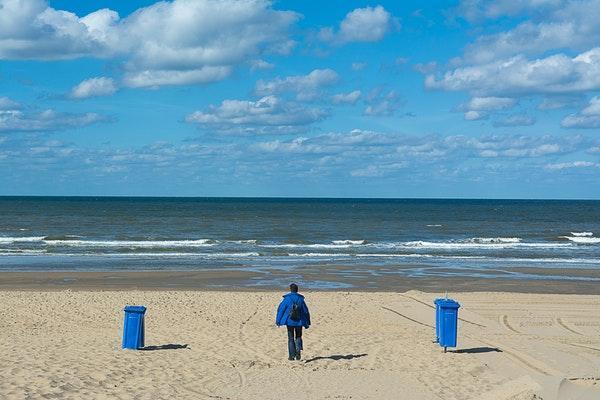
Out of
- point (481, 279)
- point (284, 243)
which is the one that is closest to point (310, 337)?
point (481, 279)

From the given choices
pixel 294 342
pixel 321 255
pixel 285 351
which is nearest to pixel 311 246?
pixel 321 255

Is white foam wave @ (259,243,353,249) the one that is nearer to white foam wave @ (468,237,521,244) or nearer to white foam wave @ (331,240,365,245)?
white foam wave @ (331,240,365,245)

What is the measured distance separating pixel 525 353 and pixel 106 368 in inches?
308

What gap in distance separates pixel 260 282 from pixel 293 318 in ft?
49.0

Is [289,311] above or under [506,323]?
above

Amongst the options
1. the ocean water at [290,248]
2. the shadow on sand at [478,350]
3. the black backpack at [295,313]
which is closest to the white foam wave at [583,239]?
the ocean water at [290,248]

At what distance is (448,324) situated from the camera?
13.9m

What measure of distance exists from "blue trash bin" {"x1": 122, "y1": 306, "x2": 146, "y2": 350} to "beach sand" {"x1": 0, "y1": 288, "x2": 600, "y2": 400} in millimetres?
280

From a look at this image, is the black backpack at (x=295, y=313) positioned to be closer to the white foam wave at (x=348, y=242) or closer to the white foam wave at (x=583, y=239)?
the white foam wave at (x=348, y=242)

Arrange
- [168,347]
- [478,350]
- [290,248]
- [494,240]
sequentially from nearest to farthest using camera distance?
[168,347], [478,350], [290,248], [494,240]

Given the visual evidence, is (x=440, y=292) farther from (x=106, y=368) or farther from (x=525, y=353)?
(x=106, y=368)

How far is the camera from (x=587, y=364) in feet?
43.5

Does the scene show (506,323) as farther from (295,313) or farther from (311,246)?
(311,246)

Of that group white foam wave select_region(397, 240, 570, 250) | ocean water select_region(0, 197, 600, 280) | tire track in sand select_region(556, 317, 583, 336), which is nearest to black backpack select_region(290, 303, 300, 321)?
tire track in sand select_region(556, 317, 583, 336)
